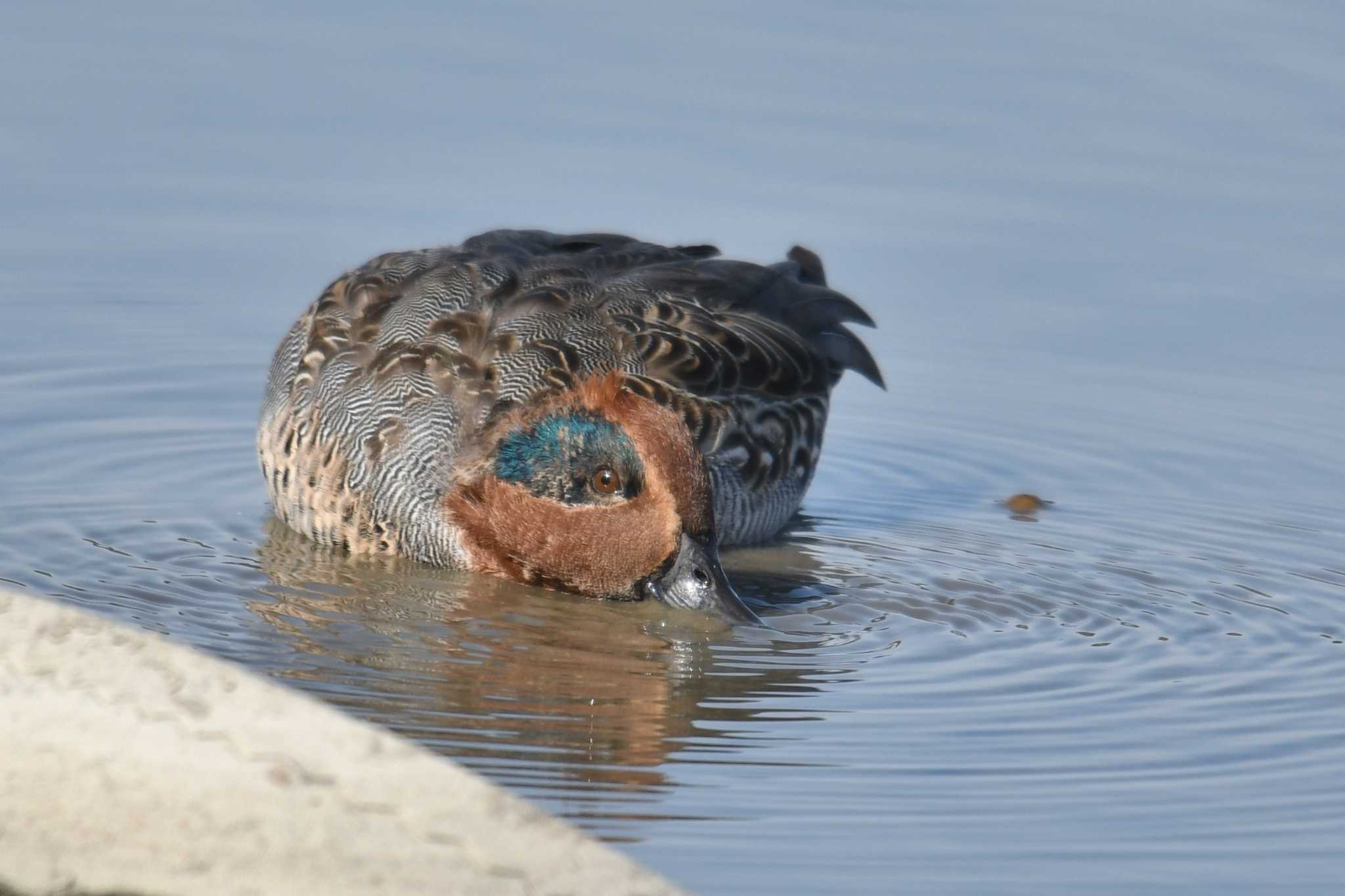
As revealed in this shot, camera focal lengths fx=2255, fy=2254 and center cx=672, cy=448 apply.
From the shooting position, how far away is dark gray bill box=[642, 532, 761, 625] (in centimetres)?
930

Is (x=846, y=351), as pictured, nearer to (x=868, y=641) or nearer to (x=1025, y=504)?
(x=1025, y=504)

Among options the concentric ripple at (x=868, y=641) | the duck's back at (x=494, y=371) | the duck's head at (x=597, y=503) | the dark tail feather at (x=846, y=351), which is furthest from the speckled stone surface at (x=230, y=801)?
the dark tail feather at (x=846, y=351)

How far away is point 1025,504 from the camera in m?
11.4

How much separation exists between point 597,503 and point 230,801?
4.53 metres

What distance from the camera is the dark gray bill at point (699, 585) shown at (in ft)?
30.5

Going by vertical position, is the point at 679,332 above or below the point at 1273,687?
above

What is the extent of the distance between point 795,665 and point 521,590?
1558 millimetres

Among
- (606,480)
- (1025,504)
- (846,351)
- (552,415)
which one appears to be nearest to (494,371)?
(552,415)

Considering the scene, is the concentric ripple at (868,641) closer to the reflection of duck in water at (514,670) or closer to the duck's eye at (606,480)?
the reflection of duck in water at (514,670)

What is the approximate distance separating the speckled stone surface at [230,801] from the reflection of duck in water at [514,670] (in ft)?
6.66

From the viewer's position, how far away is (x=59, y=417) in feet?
38.8

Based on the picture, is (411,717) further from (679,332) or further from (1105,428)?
(1105,428)

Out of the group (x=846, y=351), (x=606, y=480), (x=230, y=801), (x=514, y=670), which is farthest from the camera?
(x=846, y=351)

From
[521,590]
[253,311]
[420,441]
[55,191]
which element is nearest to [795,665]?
[521,590]
